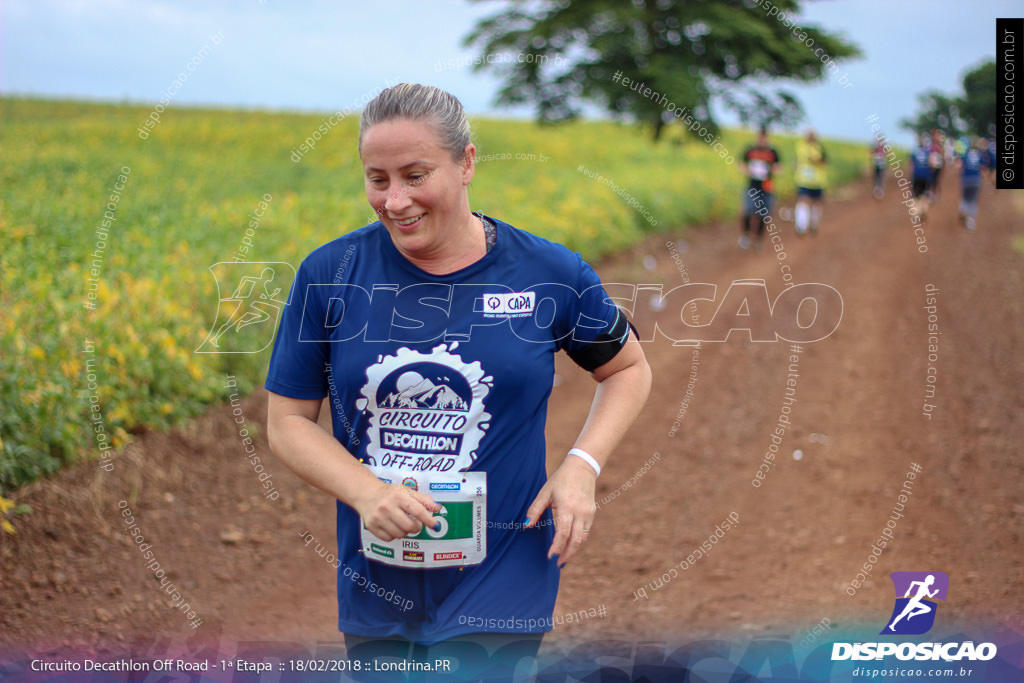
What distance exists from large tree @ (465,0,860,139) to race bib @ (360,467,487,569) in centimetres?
2000

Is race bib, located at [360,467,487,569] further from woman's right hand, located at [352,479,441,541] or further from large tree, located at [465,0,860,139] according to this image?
large tree, located at [465,0,860,139]

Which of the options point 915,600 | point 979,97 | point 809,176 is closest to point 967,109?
point 979,97

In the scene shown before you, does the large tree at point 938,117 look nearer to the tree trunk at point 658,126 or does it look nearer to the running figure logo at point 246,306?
the running figure logo at point 246,306

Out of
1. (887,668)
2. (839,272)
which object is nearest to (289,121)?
(839,272)

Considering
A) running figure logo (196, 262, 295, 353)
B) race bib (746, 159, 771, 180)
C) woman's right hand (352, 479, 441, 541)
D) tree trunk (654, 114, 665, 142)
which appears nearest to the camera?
woman's right hand (352, 479, 441, 541)

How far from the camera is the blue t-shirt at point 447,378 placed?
→ 1.81m

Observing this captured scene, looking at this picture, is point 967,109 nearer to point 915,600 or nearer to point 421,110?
point 915,600

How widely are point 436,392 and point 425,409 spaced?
2.2 inches

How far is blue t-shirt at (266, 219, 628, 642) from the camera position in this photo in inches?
71.4

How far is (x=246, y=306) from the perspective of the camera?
278 inches

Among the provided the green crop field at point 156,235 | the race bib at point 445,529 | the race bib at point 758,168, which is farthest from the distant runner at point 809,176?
the race bib at point 445,529

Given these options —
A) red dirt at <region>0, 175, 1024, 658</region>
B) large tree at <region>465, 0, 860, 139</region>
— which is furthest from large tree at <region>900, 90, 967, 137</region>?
large tree at <region>465, 0, 860, 139</region>

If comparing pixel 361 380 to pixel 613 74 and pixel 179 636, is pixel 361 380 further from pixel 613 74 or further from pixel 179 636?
pixel 613 74

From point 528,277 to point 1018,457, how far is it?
5.28m
